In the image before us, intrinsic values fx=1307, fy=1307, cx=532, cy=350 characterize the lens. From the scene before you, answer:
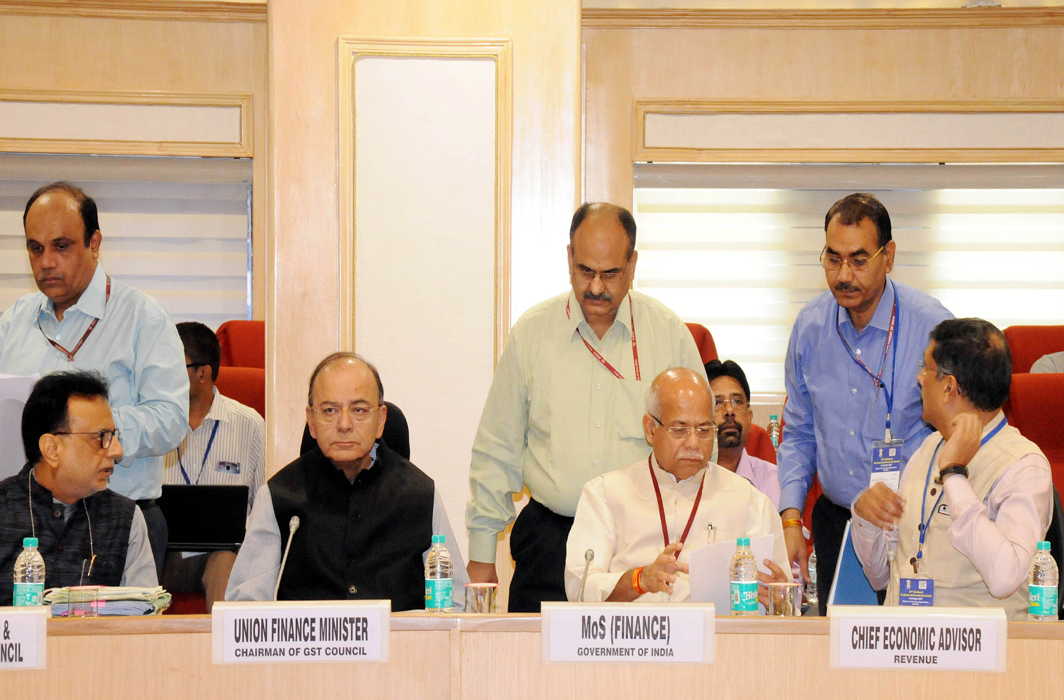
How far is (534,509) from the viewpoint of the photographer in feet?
11.3

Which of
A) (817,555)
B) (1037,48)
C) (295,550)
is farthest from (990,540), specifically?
(1037,48)

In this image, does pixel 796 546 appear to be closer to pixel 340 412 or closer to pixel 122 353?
pixel 340 412

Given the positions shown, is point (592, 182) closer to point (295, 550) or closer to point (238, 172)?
point (238, 172)

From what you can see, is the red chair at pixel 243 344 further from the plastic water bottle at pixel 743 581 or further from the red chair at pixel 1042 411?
the plastic water bottle at pixel 743 581

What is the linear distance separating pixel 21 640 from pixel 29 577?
401mm

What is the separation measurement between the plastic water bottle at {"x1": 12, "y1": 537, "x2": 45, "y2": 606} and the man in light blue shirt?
63cm

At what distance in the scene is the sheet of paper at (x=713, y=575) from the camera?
254 centimetres

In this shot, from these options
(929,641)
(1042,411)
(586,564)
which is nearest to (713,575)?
(586,564)

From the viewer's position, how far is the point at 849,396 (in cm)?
342

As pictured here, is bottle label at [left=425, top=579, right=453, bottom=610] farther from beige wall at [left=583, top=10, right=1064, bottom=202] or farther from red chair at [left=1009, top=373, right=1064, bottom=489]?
beige wall at [left=583, top=10, right=1064, bottom=202]

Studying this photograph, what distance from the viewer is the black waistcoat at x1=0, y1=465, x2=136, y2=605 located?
9.62ft

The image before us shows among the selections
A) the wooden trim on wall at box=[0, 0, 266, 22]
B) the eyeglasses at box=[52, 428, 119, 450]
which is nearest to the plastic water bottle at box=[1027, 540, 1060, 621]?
the eyeglasses at box=[52, 428, 119, 450]

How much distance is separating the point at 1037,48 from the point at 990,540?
464 centimetres

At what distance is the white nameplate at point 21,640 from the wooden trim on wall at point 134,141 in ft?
15.5
